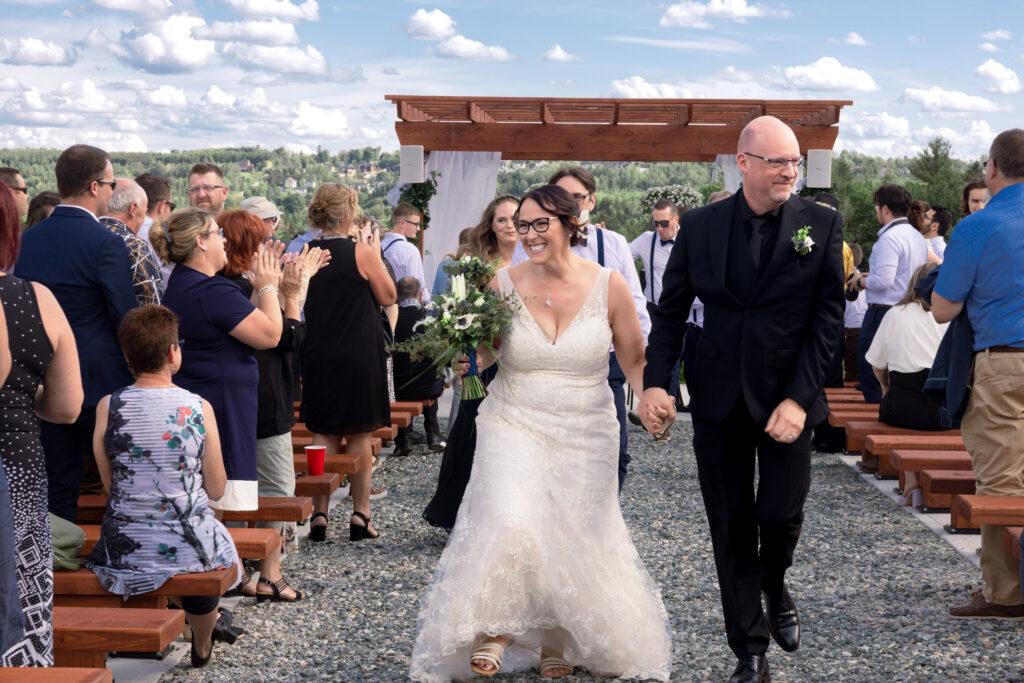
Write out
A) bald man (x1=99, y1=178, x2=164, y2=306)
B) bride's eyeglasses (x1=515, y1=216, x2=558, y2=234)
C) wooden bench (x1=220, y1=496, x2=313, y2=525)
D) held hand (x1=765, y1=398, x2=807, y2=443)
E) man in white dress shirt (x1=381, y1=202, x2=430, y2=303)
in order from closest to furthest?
held hand (x1=765, y1=398, x2=807, y2=443) → bride's eyeglasses (x1=515, y1=216, x2=558, y2=234) → wooden bench (x1=220, y1=496, x2=313, y2=525) → bald man (x1=99, y1=178, x2=164, y2=306) → man in white dress shirt (x1=381, y1=202, x2=430, y2=303)

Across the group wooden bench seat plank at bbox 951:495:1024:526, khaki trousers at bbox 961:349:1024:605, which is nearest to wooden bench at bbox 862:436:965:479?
khaki trousers at bbox 961:349:1024:605

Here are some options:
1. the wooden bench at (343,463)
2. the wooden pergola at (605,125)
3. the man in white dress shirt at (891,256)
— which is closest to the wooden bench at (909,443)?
the man in white dress shirt at (891,256)

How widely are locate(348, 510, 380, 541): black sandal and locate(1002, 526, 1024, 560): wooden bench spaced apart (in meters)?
3.74

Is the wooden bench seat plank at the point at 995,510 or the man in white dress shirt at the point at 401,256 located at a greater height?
the man in white dress shirt at the point at 401,256

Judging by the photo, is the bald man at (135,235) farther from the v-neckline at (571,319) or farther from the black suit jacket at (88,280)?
the v-neckline at (571,319)

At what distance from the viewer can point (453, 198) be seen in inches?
789

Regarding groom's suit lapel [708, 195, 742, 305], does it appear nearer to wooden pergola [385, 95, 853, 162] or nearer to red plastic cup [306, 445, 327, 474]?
red plastic cup [306, 445, 327, 474]

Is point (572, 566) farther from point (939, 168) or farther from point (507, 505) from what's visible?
point (939, 168)

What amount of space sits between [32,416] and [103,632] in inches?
32.8

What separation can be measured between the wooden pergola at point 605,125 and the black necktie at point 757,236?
15.5 meters

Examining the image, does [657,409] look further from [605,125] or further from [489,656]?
[605,125]

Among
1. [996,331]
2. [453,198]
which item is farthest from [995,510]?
[453,198]

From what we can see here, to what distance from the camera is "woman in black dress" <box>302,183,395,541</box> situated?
21.6ft

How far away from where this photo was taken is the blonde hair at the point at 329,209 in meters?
6.50
